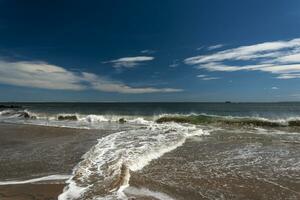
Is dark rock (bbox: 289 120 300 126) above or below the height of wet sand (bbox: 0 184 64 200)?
above

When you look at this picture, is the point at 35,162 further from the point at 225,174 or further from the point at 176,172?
the point at 225,174

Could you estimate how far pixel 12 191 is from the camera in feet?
19.3

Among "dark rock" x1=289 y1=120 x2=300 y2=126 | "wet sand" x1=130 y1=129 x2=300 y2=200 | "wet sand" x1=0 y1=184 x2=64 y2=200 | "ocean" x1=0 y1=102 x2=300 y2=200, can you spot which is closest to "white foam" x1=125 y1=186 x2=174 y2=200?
"ocean" x1=0 y1=102 x2=300 y2=200

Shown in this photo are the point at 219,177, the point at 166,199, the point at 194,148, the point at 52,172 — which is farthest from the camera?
the point at 194,148

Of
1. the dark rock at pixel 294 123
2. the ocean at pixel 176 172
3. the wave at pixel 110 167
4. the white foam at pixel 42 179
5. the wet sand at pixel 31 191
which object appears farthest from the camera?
the dark rock at pixel 294 123

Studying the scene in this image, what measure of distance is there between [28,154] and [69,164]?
8.28 feet

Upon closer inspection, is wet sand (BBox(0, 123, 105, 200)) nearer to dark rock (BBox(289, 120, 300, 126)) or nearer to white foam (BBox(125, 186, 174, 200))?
white foam (BBox(125, 186, 174, 200))

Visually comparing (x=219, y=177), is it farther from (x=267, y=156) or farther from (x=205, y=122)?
(x=205, y=122)

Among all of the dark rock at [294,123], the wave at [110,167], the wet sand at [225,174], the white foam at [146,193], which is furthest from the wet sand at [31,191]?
the dark rock at [294,123]

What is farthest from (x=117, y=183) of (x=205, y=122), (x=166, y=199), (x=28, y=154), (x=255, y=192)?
(x=205, y=122)

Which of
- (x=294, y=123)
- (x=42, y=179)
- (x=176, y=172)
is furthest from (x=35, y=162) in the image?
(x=294, y=123)

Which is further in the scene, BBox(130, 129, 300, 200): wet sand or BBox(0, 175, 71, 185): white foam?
BBox(0, 175, 71, 185): white foam

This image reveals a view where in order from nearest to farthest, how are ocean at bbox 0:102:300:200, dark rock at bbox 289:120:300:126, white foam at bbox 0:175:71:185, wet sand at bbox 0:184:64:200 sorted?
wet sand at bbox 0:184:64:200, ocean at bbox 0:102:300:200, white foam at bbox 0:175:71:185, dark rock at bbox 289:120:300:126

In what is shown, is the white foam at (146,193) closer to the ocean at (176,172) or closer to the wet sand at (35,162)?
the ocean at (176,172)
